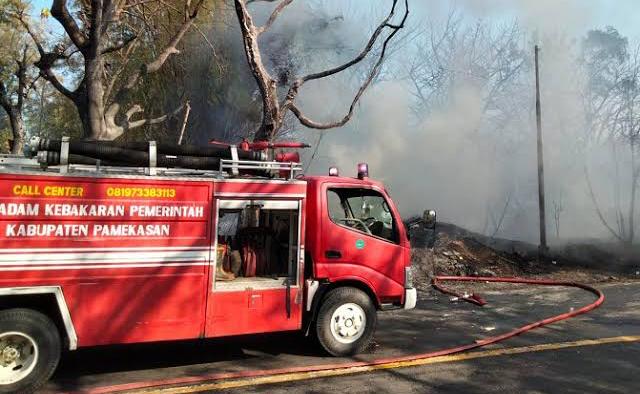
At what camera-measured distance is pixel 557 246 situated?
18.3 metres

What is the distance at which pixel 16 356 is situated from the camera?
4.35 meters

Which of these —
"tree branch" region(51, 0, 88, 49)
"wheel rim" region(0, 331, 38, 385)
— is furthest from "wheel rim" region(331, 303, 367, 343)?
"tree branch" region(51, 0, 88, 49)

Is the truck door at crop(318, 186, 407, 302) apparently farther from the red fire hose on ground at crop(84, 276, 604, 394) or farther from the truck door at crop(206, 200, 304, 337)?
the red fire hose on ground at crop(84, 276, 604, 394)

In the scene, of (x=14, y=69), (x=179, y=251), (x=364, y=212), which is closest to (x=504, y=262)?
(x=364, y=212)

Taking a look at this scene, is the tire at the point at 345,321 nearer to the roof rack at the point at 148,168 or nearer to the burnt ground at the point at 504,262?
the roof rack at the point at 148,168

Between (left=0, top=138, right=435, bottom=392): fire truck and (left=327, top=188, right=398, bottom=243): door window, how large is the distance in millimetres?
17

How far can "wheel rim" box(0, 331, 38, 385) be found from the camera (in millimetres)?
4289

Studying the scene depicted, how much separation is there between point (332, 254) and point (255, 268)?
78 centimetres

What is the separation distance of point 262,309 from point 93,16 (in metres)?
6.60

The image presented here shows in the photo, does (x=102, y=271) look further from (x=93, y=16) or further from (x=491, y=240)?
(x=491, y=240)

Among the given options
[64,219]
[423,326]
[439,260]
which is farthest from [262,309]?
[439,260]

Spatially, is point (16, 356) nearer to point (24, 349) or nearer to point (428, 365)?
point (24, 349)

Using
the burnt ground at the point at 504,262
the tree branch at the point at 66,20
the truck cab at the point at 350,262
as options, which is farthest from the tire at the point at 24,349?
the burnt ground at the point at 504,262

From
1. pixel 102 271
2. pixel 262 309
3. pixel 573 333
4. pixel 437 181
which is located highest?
pixel 437 181
